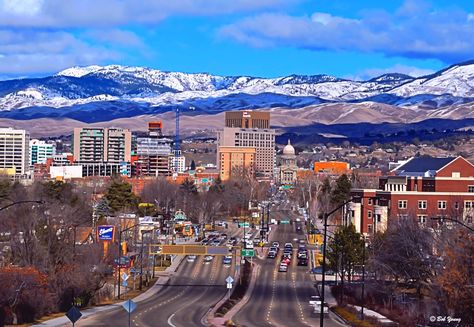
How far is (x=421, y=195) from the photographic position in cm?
9950

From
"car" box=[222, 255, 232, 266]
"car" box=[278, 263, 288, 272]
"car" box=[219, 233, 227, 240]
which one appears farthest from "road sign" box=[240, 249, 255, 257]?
"car" box=[219, 233, 227, 240]

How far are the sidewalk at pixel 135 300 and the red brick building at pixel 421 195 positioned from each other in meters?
17.9

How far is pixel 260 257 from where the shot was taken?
108 m

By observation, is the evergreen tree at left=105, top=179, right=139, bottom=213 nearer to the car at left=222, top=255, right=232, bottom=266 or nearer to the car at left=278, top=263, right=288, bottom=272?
the car at left=222, top=255, right=232, bottom=266

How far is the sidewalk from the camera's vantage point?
54356 mm

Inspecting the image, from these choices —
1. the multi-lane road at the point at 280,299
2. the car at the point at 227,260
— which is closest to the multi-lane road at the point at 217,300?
the multi-lane road at the point at 280,299

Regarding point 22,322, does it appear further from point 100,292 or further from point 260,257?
point 260,257

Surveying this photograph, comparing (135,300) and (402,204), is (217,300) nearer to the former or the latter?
(135,300)

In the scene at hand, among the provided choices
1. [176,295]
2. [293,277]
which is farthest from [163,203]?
[176,295]

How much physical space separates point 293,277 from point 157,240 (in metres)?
22.7

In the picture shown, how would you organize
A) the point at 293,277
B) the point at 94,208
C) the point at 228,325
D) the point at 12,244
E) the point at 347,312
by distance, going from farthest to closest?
the point at 94,208 → the point at 293,277 → the point at 12,244 → the point at 347,312 → the point at 228,325

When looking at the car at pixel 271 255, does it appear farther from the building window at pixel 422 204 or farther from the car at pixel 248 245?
the building window at pixel 422 204

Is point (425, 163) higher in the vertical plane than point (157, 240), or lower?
higher

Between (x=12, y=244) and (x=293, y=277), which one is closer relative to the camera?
(x=12, y=244)
